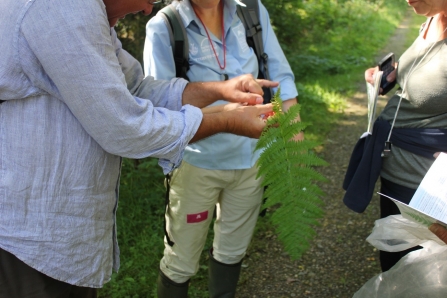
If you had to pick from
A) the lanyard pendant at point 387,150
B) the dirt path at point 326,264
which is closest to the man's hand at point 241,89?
the lanyard pendant at point 387,150

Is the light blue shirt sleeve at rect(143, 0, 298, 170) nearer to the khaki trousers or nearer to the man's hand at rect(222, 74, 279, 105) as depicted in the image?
the khaki trousers

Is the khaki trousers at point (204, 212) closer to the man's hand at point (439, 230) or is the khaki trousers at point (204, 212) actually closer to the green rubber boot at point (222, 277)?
the green rubber boot at point (222, 277)

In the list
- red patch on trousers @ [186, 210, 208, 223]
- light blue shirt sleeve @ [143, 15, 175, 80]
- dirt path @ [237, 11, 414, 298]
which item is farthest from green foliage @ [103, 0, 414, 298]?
light blue shirt sleeve @ [143, 15, 175, 80]

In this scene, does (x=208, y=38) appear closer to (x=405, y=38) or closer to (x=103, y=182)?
(x=103, y=182)

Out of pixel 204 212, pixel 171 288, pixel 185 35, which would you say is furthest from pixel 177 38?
pixel 171 288

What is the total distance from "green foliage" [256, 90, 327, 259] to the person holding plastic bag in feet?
3.01

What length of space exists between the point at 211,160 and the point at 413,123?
3.35ft

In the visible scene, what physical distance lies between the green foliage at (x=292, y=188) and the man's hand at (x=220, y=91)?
0.50m

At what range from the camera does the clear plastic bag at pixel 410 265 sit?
188 cm

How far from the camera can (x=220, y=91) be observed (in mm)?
2148

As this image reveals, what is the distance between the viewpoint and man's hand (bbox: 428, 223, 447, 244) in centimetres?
172

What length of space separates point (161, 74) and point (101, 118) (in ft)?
3.04

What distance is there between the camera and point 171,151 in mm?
1636

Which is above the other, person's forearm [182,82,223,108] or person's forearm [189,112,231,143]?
person's forearm [189,112,231,143]
